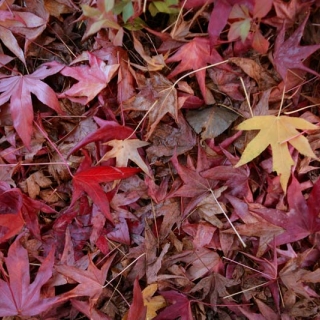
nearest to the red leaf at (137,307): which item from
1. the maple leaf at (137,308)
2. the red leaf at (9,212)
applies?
the maple leaf at (137,308)

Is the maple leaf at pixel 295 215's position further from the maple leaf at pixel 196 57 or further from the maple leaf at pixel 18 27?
the maple leaf at pixel 18 27

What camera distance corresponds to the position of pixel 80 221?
0.97 m

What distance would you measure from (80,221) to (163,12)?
548mm

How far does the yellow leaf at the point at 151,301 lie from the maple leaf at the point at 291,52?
23.6 inches

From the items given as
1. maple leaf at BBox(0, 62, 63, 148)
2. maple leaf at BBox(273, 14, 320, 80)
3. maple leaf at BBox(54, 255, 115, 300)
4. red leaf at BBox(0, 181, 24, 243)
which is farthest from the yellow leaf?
maple leaf at BBox(273, 14, 320, 80)

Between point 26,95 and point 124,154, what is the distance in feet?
0.91

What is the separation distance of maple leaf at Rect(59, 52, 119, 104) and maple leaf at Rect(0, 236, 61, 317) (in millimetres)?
388

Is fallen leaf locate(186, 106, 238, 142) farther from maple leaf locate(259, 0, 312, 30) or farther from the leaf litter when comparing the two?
maple leaf locate(259, 0, 312, 30)

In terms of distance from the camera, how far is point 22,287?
2.93 feet

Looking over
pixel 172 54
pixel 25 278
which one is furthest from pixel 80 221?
pixel 172 54

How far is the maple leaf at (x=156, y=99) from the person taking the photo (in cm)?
89

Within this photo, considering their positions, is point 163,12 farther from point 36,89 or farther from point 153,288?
point 153,288

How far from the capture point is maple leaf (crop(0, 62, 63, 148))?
0.91m

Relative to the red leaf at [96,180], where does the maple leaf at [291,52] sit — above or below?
above
